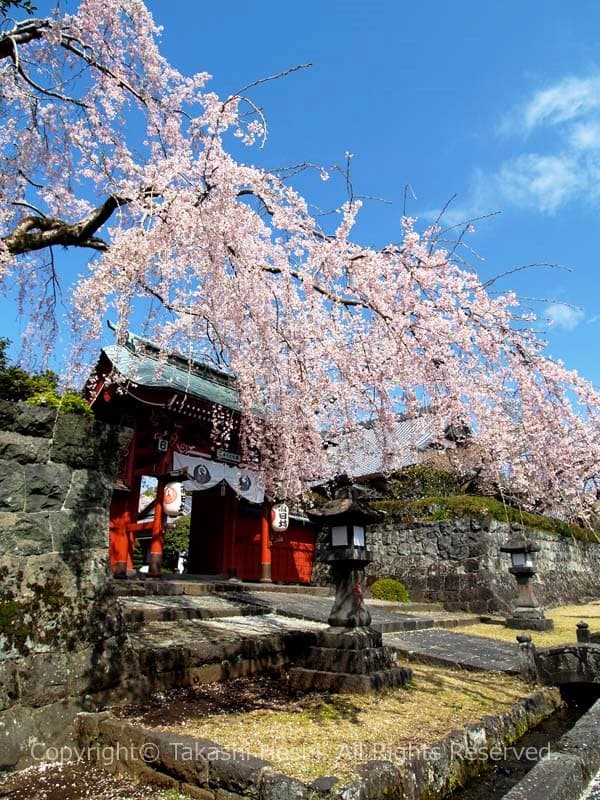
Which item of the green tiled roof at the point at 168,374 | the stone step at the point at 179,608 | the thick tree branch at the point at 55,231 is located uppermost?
the green tiled roof at the point at 168,374

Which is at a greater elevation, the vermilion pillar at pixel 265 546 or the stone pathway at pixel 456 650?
the vermilion pillar at pixel 265 546

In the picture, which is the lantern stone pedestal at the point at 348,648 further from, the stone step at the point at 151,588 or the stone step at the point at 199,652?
the stone step at the point at 151,588

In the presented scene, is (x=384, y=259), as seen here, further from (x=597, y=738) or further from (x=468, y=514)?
(x=468, y=514)

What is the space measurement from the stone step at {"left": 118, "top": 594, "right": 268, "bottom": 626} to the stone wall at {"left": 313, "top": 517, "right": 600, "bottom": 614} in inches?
318

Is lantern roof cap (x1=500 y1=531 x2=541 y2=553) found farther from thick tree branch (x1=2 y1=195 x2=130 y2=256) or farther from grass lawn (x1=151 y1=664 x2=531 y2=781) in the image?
thick tree branch (x1=2 y1=195 x2=130 y2=256)

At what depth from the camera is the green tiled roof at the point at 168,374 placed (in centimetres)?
1132

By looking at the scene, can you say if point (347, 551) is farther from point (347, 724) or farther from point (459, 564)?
point (459, 564)

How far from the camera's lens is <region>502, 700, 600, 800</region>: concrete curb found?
2.77 m

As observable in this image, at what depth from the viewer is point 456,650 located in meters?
8.31

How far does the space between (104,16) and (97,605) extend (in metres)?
5.71

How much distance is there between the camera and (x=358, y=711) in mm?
4871

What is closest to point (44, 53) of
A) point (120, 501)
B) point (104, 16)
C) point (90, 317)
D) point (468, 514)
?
point (104, 16)

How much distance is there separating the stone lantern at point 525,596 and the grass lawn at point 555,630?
0.23m

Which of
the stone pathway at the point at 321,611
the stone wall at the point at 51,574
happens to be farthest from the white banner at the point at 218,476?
the stone wall at the point at 51,574
